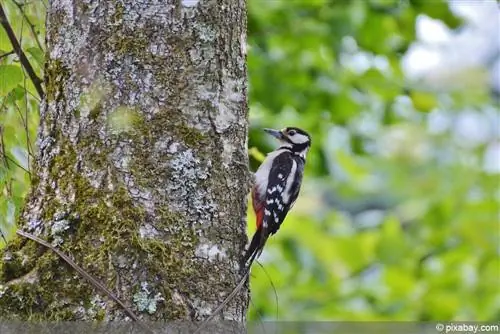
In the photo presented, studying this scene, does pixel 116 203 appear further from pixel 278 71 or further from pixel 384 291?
pixel 384 291

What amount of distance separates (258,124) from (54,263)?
3.33 meters

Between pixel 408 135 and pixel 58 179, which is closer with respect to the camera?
pixel 58 179

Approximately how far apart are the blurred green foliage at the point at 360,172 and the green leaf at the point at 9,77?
94.9 inches

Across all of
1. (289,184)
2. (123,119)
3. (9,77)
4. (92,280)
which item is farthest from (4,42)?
(289,184)

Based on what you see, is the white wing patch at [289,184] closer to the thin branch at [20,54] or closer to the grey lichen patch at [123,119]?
the thin branch at [20,54]

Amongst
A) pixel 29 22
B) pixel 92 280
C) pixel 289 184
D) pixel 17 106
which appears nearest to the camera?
pixel 92 280

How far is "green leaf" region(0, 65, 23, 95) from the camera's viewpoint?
2.60 m

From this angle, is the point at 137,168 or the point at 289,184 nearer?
the point at 137,168

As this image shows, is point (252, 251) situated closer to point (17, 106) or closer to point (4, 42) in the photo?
point (17, 106)

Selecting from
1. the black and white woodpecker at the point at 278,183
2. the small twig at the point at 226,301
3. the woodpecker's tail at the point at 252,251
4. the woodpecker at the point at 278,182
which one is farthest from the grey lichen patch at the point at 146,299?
the woodpecker at the point at 278,182

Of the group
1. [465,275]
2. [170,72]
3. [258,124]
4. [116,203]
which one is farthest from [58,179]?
[465,275]

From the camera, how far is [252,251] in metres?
2.50

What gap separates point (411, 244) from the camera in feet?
22.2

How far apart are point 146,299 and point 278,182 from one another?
159 centimetres
